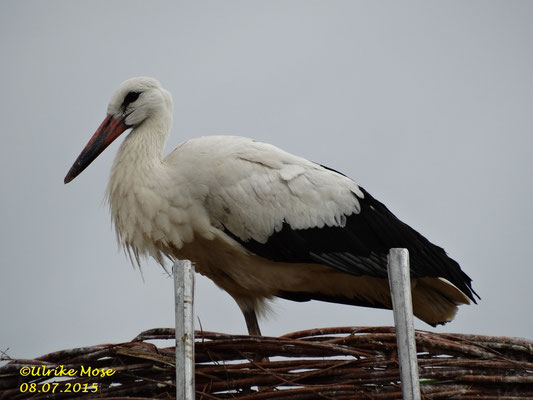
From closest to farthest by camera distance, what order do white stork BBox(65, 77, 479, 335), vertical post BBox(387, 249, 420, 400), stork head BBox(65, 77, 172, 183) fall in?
1. vertical post BBox(387, 249, 420, 400)
2. white stork BBox(65, 77, 479, 335)
3. stork head BBox(65, 77, 172, 183)

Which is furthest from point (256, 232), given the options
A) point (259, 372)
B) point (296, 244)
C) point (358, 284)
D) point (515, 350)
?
point (515, 350)

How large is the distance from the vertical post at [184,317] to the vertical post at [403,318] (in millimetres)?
775

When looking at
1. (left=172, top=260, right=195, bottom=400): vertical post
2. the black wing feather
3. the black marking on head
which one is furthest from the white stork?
(left=172, top=260, right=195, bottom=400): vertical post

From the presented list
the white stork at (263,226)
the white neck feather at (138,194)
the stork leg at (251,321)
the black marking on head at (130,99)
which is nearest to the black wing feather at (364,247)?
the white stork at (263,226)

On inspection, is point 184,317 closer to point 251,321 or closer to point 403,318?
point 403,318

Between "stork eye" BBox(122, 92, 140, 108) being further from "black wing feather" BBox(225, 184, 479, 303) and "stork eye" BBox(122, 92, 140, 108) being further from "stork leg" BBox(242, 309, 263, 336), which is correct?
"stork leg" BBox(242, 309, 263, 336)

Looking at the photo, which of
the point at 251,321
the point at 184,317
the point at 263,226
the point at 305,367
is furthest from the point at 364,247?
the point at 184,317

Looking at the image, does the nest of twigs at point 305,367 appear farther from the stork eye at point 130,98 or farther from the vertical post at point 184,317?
the stork eye at point 130,98

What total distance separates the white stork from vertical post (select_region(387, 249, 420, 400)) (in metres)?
1.58

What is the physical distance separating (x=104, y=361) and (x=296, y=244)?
4.44 feet

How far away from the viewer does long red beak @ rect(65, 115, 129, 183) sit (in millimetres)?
5375

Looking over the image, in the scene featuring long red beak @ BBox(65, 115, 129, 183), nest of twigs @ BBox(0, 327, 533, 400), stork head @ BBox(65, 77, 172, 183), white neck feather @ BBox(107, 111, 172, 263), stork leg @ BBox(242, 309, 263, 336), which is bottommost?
nest of twigs @ BBox(0, 327, 533, 400)

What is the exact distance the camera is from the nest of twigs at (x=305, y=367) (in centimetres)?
391

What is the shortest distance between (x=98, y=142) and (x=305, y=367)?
2.24 m
